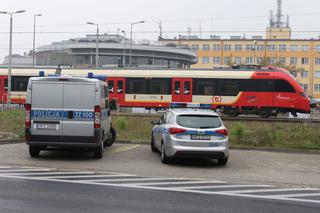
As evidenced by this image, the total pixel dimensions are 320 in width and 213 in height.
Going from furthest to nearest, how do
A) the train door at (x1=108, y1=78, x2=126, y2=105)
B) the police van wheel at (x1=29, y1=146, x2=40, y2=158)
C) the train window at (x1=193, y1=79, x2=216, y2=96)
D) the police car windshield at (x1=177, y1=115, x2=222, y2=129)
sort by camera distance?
the train door at (x1=108, y1=78, x2=126, y2=105)
the train window at (x1=193, y1=79, x2=216, y2=96)
the police van wheel at (x1=29, y1=146, x2=40, y2=158)
the police car windshield at (x1=177, y1=115, x2=222, y2=129)

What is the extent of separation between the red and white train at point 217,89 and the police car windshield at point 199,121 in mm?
16383

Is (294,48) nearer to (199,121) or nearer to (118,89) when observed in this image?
(118,89)

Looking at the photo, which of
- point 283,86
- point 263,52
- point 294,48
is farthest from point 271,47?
A: point 283,86

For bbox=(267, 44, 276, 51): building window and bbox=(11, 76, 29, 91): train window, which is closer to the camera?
bbox=(11, 76, 29, 91): train window

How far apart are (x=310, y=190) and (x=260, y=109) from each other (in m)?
19.3

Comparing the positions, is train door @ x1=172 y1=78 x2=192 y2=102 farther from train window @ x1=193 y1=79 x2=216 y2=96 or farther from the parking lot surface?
the parking lot surface

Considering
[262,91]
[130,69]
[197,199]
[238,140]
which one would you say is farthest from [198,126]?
[130,69]

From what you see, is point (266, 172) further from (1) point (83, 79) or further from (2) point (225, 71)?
(2) point (225, 71)

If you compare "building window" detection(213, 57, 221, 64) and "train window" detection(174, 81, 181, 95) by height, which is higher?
"building window" detection(213, 57, 221, 64)

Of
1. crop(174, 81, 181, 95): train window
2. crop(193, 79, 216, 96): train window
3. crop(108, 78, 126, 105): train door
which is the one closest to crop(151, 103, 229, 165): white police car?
crop(193, 79, 216, 96): train window

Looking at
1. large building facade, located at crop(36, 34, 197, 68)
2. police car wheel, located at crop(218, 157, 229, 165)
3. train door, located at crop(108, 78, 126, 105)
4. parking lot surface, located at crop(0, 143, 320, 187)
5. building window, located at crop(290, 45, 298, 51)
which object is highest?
building window, located at crop(290, 45, 298, 51)

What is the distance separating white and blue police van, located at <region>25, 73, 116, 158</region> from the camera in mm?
12734

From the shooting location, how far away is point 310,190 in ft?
33.3

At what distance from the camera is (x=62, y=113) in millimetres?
12758
